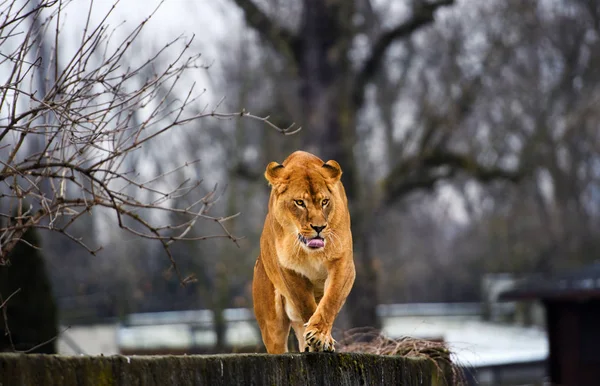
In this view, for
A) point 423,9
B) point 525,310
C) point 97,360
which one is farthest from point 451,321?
point 97,360

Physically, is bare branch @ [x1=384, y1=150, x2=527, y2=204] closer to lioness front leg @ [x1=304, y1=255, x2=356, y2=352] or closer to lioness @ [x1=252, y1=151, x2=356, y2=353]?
lioness @ [x1=252, y1=151, x2=356, y2=353]

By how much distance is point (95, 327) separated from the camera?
24.8 meters

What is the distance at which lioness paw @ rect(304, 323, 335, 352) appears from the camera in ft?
13.1

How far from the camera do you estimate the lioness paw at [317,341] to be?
13.1 ft

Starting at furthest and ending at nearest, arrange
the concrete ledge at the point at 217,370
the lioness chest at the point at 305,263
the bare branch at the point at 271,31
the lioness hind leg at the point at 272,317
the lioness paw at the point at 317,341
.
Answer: the bare branch at the point at 271,31
the lioness hind leg at the point at 272,317
the lioness chest at the point at 305,263
the lioness paw at the point at 317,341
the concrete ledge at the point at 217,370

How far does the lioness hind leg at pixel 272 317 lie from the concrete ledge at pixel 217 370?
0.64 meters

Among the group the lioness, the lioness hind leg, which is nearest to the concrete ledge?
the lioness

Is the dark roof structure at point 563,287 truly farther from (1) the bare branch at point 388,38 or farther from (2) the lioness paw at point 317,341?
(2) the lioness paw at point 317,341

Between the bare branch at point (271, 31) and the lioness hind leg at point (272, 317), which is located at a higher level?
the bare branch at point (271, 31)

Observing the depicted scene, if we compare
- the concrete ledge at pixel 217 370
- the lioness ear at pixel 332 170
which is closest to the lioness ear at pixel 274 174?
the lioness ear at pixel 332 170

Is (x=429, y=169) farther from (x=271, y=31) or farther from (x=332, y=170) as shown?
(x=332, y=170)

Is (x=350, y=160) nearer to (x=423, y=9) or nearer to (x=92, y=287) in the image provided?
(x=423, y=9)

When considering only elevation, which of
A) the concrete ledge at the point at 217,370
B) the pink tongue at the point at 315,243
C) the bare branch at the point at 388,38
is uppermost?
the bare branch at the point at 388,38

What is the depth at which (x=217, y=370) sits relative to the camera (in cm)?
335
